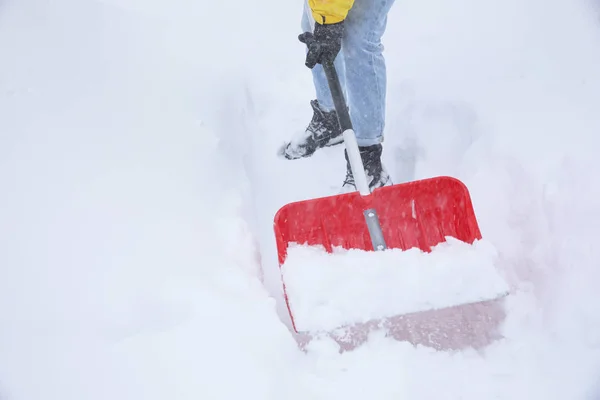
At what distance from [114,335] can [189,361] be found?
20 centimetres

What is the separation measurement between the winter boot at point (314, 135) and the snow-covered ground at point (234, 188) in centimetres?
5

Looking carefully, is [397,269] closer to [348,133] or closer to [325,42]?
[348,133]

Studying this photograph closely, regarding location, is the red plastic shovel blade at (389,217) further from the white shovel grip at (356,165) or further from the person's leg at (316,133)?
the person's leg at (316,133)

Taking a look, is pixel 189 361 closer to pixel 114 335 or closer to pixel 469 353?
pixel 114 335

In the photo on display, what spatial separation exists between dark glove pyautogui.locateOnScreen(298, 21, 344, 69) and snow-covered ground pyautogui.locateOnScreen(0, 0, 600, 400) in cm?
54

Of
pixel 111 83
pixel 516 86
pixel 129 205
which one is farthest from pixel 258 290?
pixel 516 86

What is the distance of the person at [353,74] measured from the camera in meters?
1.26

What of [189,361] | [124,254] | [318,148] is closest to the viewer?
[189,361]

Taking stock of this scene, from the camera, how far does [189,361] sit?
3.28 feet

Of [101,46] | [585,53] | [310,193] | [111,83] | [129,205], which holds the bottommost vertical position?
[310,193]

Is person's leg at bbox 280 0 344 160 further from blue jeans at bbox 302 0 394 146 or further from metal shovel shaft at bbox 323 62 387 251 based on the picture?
metal shovel shaft at bbox 323 62 387 251

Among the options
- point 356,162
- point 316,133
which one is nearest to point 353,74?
point 356,162

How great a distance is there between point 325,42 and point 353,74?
182mm

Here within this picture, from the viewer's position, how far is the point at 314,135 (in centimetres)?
181
